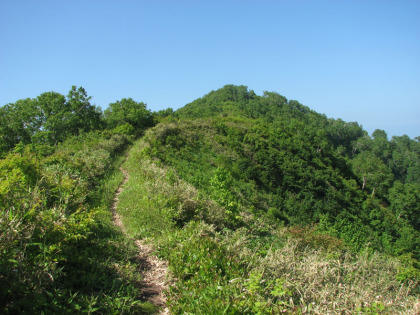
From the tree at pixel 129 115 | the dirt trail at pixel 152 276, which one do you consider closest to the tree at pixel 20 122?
the tree at pixel 129 115

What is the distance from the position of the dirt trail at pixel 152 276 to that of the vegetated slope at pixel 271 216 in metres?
0.25

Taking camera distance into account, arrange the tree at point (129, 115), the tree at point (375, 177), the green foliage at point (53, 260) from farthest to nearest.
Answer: the tree at point (375, 177), the tree at point (129, 115), the green foliage at point (53, 260)

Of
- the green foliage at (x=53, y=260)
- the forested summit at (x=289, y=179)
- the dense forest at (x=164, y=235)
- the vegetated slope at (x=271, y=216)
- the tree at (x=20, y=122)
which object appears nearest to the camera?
the green foliage at (x=53, y=260)

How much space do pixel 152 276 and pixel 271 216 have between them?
48.0 feet

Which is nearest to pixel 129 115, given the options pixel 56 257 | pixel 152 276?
pixel 152 276

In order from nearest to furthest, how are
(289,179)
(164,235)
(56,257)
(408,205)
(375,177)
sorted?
1. (56,257)
2. (164,235)
3. (289,179)
4. (408,205)
5. (375,177)

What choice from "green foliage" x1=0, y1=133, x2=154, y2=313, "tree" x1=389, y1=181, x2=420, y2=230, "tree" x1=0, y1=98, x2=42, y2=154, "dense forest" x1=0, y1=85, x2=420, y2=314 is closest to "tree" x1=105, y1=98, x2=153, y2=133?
"dense forest" x1=0, y1=85, x2=420, y2=314

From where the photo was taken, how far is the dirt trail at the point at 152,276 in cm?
438

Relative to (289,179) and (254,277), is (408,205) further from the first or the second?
(254,277)

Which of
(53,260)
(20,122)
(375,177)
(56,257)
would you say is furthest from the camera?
(375,177)

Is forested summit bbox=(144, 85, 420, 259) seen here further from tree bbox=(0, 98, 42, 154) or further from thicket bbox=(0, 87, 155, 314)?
tree bbox=(0, 98, 42, 154)

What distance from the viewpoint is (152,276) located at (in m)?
5.04

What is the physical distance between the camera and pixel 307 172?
2956 centimetres

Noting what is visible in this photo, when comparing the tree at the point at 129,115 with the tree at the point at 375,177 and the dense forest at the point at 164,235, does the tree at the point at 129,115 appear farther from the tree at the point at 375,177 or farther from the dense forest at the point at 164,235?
the tree at the point at 375,177
